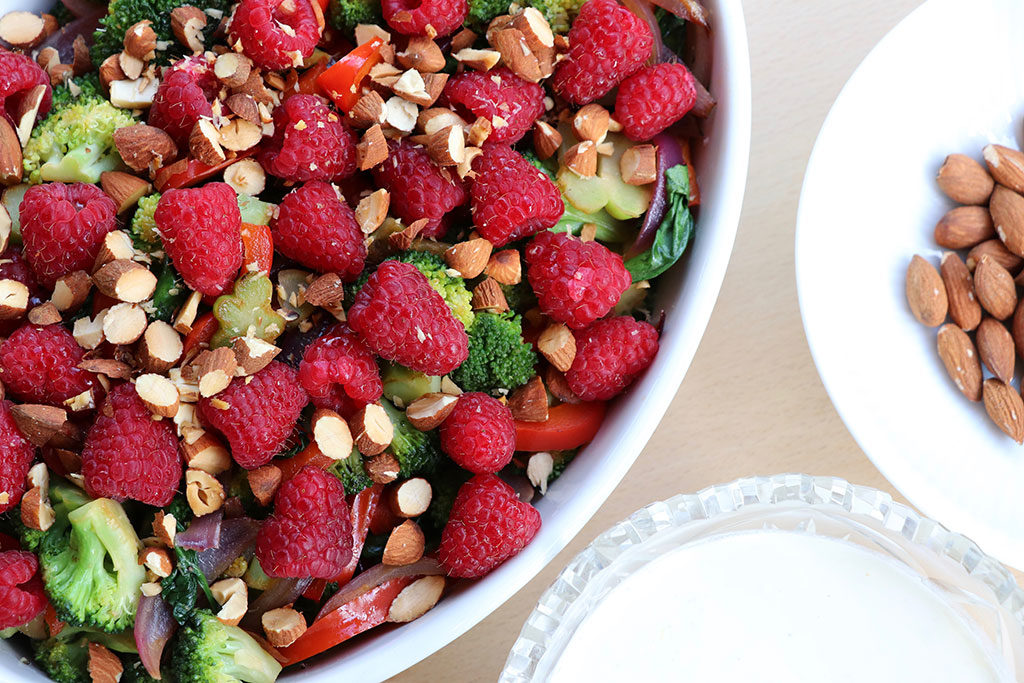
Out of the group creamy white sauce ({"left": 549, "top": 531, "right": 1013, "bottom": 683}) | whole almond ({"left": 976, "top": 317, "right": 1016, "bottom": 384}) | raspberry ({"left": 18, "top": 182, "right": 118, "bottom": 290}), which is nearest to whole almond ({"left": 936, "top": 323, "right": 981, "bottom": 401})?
whole almond ({"left": 976, "top": 317, "right": 1016, "bottom": 384})

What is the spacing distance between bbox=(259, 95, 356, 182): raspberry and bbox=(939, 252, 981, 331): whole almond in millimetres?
729

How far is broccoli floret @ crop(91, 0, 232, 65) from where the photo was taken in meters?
0.97

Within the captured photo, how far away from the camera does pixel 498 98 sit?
95 centimetres

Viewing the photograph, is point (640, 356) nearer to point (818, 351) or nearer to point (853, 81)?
point (818, 351)

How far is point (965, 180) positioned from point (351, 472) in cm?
81

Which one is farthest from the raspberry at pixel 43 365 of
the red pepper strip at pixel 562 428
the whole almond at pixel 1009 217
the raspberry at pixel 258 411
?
the whole almond at pixel 1009 217

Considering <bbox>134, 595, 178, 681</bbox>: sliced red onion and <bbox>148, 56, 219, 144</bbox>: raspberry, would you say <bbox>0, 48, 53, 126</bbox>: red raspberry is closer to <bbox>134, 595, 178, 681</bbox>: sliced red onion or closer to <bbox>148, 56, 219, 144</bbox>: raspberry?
<bbox>148, 56, 219, 144</bbox>: raspberry

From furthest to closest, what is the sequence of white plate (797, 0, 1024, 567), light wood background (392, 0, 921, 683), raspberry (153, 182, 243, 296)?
1. light wood background (392, 0, 921, 683)
2. white plate (797, 0, 1024, 567)
3. raspberry (153, 182, 243, 296)

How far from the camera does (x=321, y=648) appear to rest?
0.98 meters

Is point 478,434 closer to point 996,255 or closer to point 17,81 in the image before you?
point 17,81

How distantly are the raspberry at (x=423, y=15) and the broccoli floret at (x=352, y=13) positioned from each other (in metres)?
0.02

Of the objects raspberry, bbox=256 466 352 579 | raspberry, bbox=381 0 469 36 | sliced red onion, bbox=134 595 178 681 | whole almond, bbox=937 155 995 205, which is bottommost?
sliced red onion, bbox=134 595 178 681

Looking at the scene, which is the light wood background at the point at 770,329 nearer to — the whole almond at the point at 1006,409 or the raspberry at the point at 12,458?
the whole almond at the point at 1006,409

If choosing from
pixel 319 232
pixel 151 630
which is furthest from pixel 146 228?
pixel 151 630
